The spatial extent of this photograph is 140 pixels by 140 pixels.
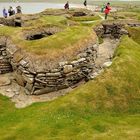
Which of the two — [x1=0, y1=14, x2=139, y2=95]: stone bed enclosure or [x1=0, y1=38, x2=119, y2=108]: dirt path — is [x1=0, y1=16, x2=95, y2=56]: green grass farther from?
[x1=0, y1=38, x2=119, y2=108]: dirt path

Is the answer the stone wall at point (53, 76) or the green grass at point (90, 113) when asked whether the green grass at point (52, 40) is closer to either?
the stone wall at point (53, 76)

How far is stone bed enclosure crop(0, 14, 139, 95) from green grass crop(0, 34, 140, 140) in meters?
2.71

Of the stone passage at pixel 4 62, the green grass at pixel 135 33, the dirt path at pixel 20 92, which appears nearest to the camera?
the dirt path at pixel 20 92

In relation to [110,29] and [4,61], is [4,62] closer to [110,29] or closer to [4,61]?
[4,61]

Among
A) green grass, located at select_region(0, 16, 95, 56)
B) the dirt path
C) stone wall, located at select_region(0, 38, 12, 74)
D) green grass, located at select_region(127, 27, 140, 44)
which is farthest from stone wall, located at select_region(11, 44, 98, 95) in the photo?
green grass, located at select_region(127, 27, 140, 44)

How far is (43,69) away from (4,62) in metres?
7.53

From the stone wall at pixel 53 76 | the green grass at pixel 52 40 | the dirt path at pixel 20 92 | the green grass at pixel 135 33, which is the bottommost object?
the dirt path at pixel 20 92

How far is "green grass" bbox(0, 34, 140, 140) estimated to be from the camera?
27.2 meters

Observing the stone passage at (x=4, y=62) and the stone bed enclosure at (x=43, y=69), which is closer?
the stone bed enclosure at (x=43, y=69)

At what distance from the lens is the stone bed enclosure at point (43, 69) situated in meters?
35.5

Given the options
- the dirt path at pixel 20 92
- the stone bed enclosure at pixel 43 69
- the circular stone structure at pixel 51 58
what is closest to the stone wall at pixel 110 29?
the circular stone structure at pixel 51 58

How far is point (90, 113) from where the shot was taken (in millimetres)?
31484

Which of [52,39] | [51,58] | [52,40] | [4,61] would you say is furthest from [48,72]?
[4,61]

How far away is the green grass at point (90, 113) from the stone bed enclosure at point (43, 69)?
8.89ft
